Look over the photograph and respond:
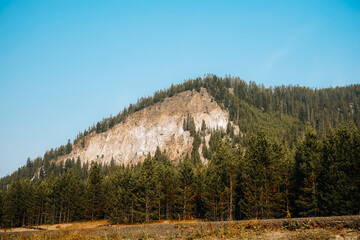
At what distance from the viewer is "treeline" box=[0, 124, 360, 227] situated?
113 feet

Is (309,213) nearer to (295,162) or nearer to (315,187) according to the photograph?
(315,187)

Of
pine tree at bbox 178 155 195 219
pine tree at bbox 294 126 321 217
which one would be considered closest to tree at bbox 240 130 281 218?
pine tree at bbox 294 126 321 217

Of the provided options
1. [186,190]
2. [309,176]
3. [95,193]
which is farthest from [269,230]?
[95,193]

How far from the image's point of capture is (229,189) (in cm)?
4353

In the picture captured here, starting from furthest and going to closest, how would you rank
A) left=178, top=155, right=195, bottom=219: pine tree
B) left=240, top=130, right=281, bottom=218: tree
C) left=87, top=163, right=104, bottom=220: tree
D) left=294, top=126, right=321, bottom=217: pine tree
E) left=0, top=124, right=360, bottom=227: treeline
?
left=87, top=163, right=104, bottom=220: tree, left=178, top=155, right=195, bottom=219: pine tree, left=240, top=130, right=281, bottom=218: tree, left=294, top=126, right=321, bottom=217: pine tree, left=0, top=124, right=360, bottom=227: treeline

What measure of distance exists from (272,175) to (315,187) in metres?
5.67

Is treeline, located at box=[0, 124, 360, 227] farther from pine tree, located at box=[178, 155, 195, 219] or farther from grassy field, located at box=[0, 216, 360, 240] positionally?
grassy field, located at box=[0, 216, 360, 240]

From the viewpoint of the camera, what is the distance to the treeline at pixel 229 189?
34.5 m

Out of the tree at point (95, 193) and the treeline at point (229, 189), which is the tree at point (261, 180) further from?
the tree at point (95, 193)

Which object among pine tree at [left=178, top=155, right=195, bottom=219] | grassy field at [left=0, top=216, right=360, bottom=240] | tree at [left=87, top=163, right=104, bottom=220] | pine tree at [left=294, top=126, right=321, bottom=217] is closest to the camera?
grassy field at [left=0, top=216, right=360, bottom=240]

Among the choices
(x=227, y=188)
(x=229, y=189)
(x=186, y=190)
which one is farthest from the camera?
(x=186, y=190)

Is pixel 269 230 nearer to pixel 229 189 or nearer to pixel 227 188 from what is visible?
pixel 227 188

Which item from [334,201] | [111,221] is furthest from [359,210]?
[111,221]

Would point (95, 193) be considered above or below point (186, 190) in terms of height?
below
